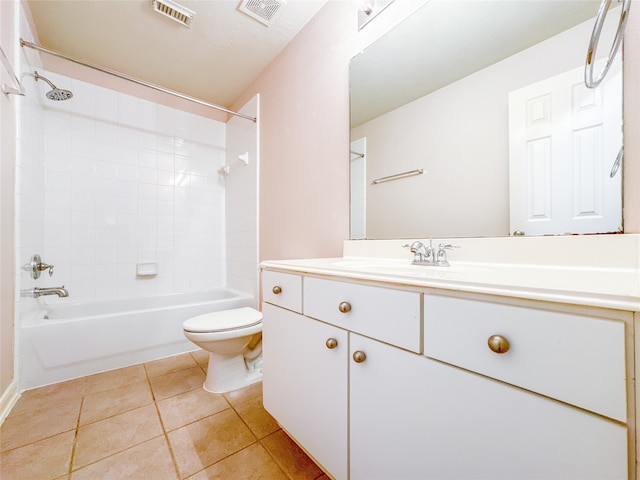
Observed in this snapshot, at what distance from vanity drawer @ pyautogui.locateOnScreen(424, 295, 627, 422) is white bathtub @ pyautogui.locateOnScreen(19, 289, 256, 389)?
6.49 ft

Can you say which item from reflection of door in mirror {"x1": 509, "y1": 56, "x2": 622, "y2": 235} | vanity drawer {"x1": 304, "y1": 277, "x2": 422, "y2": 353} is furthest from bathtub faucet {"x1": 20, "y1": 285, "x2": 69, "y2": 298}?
reflection of door in mirror {"x1": 509, "y1": 56, "x2": 622, "y2": 235}

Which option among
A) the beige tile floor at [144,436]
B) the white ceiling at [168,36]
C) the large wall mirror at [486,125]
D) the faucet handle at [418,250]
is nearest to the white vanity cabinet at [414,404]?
the beige tile floor at [144,436]

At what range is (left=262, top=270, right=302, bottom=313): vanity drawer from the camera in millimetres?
960

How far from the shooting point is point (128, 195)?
2314 millimetres

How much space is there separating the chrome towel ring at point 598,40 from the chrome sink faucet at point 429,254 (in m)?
0.60

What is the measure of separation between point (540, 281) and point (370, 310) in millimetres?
370

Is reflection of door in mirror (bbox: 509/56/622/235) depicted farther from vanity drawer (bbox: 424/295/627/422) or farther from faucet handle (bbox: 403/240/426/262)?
vanity drawer (bbox: 424/295/627/422)

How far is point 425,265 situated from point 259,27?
1885mm

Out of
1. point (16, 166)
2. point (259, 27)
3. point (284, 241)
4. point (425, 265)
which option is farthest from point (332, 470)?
point (259, 27)

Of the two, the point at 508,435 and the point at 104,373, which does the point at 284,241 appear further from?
the point at 508,435

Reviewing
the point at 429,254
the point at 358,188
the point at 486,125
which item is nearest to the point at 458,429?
the point at 429,254

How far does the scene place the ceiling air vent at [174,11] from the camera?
1.54 meters

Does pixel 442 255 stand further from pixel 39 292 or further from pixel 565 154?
pixel 39 292

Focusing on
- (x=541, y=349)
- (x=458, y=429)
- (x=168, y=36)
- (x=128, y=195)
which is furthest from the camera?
(x=128, y=195)
